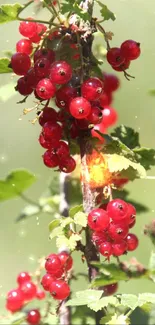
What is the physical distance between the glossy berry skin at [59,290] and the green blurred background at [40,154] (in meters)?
0.28

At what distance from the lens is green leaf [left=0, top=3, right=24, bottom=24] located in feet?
5.08

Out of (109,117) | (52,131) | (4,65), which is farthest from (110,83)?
(52,131)

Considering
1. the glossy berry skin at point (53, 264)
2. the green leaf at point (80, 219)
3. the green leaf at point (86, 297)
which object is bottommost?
the glossy berry skin at point (53, 264)

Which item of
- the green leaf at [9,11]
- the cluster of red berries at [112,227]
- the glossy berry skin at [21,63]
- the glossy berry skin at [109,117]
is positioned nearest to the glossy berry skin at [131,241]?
the cluster of red berries at [112,227]

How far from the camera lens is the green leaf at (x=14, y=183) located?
1779 millimetres

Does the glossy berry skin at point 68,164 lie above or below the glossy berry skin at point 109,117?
above

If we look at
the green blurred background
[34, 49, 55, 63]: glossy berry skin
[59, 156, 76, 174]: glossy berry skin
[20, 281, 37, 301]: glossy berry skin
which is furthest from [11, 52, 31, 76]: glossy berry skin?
[20, 281, 37, 301]: glossy berry skin

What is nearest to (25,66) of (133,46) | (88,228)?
(133,46)

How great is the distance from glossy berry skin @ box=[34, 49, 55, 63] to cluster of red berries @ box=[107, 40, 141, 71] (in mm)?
138

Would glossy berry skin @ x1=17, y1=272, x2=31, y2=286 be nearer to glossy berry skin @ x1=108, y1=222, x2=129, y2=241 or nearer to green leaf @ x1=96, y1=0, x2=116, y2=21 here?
glossy berry skin @ x1=108, y1=222, x2=129, y2=241

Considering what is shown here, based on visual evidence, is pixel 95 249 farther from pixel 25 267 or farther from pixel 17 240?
pixel 17 240

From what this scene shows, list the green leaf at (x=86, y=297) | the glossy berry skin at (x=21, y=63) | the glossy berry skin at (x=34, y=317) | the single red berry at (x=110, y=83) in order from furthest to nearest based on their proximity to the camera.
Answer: the single red berry at (x=110, y=83) < the glossy berry skin at (x=34, y=317) < the glossy berry skin at (x=21, y=63) < the green leaf at (x=86, y=297)

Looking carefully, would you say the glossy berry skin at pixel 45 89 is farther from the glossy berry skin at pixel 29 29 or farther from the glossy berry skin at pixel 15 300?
the glossy berry skin at pixel 15 300

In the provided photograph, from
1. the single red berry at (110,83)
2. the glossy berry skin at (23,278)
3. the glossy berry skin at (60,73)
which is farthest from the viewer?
the glossy berry skin at (23,278)
